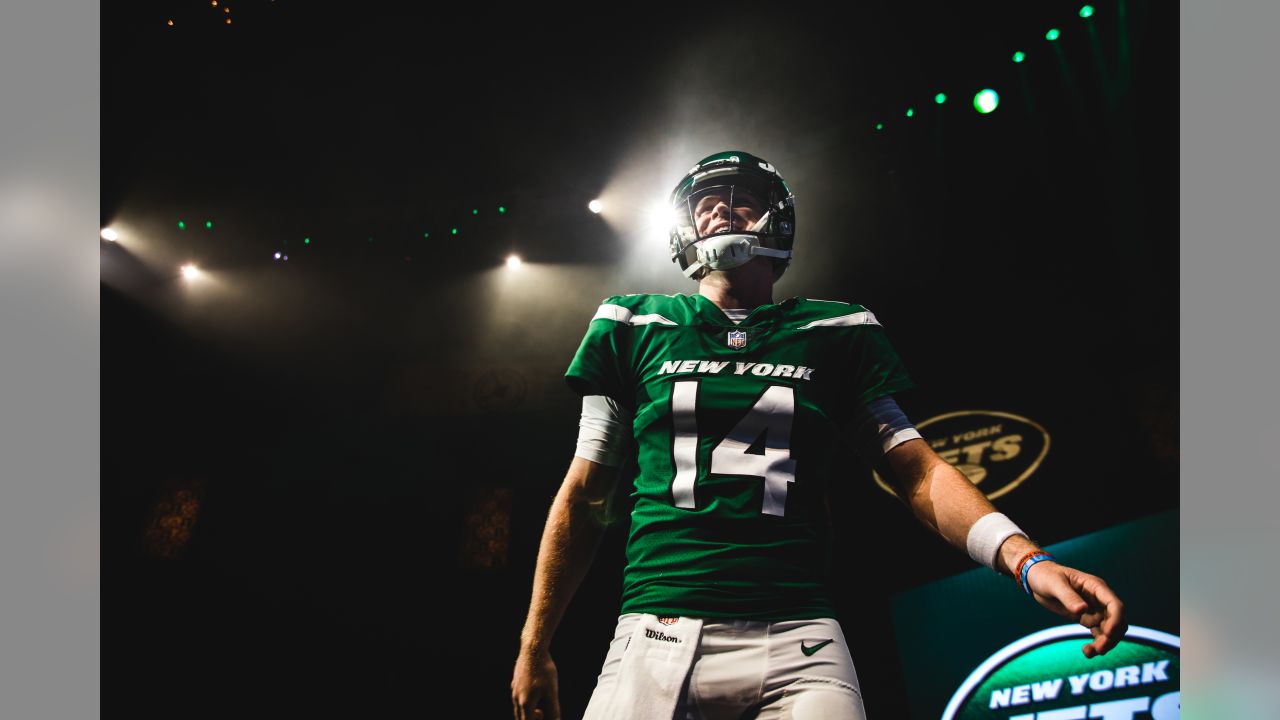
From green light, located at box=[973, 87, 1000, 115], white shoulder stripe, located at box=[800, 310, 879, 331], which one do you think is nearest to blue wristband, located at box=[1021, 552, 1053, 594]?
white shoulder stripe, located at box=[800, 310, 879, 331]

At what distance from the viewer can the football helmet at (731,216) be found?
204cm

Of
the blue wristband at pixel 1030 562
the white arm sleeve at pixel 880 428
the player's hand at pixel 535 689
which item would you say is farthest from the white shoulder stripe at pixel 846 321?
the player's hand at pixel 535 689

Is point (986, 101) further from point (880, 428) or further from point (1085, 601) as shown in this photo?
point (1085, 601)

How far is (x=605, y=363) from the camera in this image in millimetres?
1814

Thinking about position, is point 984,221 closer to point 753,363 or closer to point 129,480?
point 753,363

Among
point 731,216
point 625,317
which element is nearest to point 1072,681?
point 731,216

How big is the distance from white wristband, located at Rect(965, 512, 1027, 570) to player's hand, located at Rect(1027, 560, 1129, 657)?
12 cm

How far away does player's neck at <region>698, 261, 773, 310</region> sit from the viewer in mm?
2037

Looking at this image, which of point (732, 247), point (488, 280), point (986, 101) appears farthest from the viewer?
point (488, 280)

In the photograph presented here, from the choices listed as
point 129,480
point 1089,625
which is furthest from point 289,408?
point 1089,625

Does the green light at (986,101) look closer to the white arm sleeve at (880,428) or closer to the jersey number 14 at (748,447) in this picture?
the white arm sleeve at (880,428)

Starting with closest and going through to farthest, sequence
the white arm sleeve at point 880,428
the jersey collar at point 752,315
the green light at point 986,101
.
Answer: the white arm sleeve at point 880,428 → the jersey collar at point 752,315 → the green light at point 986,101

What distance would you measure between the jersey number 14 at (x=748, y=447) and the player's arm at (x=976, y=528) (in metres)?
0.28

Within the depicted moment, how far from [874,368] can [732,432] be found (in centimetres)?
43
